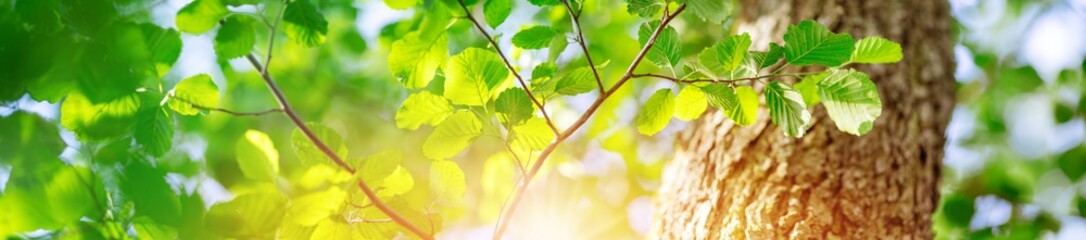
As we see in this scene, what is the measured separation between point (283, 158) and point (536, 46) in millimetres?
1947

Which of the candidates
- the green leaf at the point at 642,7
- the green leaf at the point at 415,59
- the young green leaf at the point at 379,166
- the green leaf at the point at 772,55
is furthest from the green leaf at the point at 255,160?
the green leaf at the point at 772,55

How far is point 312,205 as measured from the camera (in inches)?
27.9

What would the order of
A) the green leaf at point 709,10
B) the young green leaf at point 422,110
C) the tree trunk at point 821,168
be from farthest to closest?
the tree trunk at point 821,168 → the young green leaf at point 422,110 → the green leaf at point 709,10

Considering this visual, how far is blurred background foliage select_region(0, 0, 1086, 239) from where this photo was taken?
28.3 inches

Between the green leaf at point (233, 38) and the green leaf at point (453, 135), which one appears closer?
the green leaf at point (453, 135)

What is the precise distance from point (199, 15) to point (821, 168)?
3.36 feet

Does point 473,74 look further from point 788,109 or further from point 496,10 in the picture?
point 788,109

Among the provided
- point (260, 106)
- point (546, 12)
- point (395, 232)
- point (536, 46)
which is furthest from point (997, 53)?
point (260, 106)

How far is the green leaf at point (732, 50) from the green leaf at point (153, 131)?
2.41 feet

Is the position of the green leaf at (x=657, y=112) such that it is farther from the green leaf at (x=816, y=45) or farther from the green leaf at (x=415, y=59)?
the green leaf at (x=415, y=59)

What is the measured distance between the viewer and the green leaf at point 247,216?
2.21 ft

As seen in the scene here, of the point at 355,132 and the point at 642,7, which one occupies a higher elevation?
the point at 642,7

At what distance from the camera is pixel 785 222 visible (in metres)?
1.10

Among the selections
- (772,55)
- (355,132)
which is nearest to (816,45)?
(772,55)
